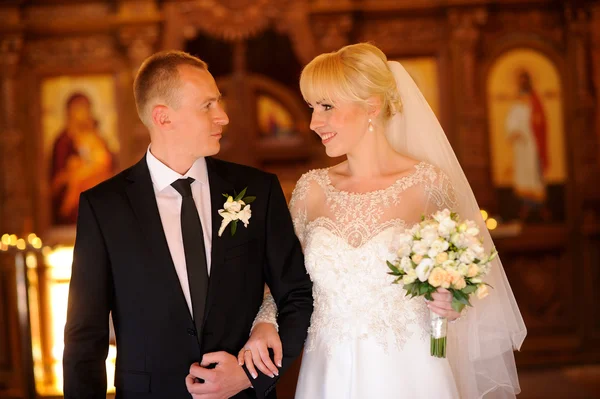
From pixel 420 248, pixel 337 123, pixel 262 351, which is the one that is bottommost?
pixel 262 351

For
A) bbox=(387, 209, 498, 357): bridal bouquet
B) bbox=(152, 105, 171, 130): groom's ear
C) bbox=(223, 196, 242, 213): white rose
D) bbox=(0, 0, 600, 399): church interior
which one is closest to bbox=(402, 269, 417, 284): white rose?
bbox=(387, 209, 498, 357): bridal bouquet

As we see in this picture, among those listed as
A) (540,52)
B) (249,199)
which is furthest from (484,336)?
(540,52)

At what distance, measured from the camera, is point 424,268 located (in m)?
2.79

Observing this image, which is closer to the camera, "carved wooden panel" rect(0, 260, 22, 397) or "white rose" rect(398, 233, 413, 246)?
"white rose" rect(398, 233, 413, 246)

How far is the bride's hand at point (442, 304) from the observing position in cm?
290

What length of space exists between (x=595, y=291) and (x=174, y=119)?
5.71 meters

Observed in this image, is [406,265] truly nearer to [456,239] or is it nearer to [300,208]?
[456,239]

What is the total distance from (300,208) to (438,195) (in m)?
0.67

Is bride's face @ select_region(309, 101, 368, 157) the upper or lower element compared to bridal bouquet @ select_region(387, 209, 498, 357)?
upper

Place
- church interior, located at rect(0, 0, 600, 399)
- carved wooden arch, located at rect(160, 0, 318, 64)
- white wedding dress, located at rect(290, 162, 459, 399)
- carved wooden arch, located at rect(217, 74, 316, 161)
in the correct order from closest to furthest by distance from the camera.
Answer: white wedding dress, located at rect(290, 162, 459, 399) < carved wooden arch, located at rect(160, 0, 318, 64) < church interior, located at rect(0, 0, 600, 399) < carved wooden arch, located at rect(217, 74, 316, 161)

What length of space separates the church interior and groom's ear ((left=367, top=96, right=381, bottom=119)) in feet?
11.8

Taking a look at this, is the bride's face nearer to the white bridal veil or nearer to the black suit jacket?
the white bridal veil

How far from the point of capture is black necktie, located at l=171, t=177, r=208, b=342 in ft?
9.25

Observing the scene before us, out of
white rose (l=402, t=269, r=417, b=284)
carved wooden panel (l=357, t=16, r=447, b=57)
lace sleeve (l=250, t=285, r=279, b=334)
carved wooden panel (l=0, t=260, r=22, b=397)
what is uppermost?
carved wooden panel (l=357, t=16, r=447, b=57)
